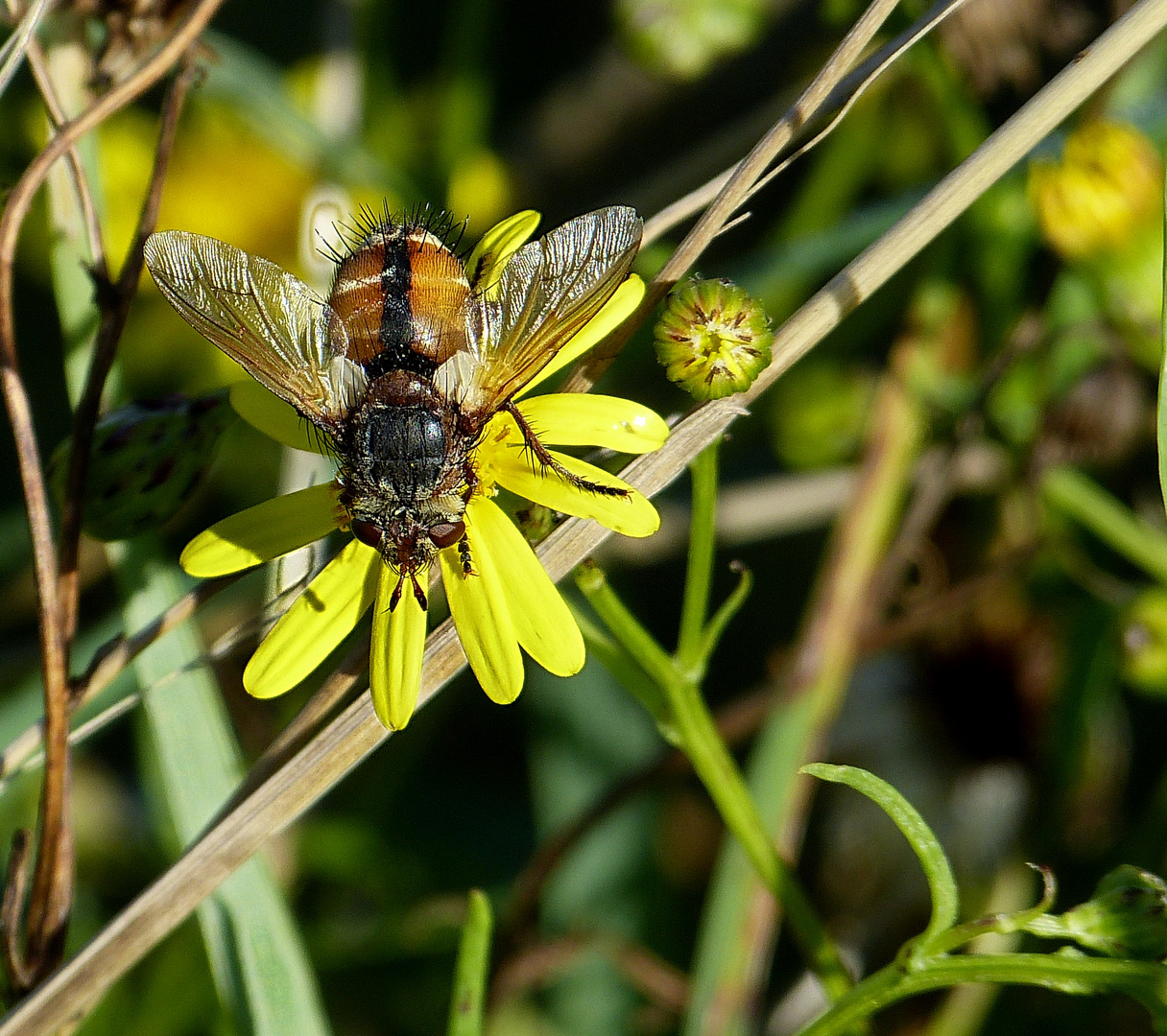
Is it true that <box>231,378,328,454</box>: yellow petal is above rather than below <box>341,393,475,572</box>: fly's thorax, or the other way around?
above

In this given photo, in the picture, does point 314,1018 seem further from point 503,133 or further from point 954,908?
point 503,133

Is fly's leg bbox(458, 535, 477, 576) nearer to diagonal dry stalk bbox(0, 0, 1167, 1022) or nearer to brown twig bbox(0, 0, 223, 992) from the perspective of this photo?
diagonal dry stalk bbox(0, 0, 1167, 1022)

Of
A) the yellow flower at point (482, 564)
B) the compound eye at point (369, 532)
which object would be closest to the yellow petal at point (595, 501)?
the yellow flower at point (482, 564)

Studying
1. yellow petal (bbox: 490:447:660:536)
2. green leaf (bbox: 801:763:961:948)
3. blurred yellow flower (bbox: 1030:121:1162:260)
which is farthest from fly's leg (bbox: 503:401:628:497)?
blurred yellow flower (bbox: 1030:121:1162:260)

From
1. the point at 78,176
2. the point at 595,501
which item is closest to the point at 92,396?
the point at 78,176

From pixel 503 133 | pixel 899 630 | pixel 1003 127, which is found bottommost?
pixel 899 630

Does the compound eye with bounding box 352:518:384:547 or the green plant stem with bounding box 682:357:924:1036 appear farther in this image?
the green plant stem with bounding box 682:357:924:1036

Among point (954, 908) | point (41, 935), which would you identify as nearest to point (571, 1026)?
point (41, 935)
